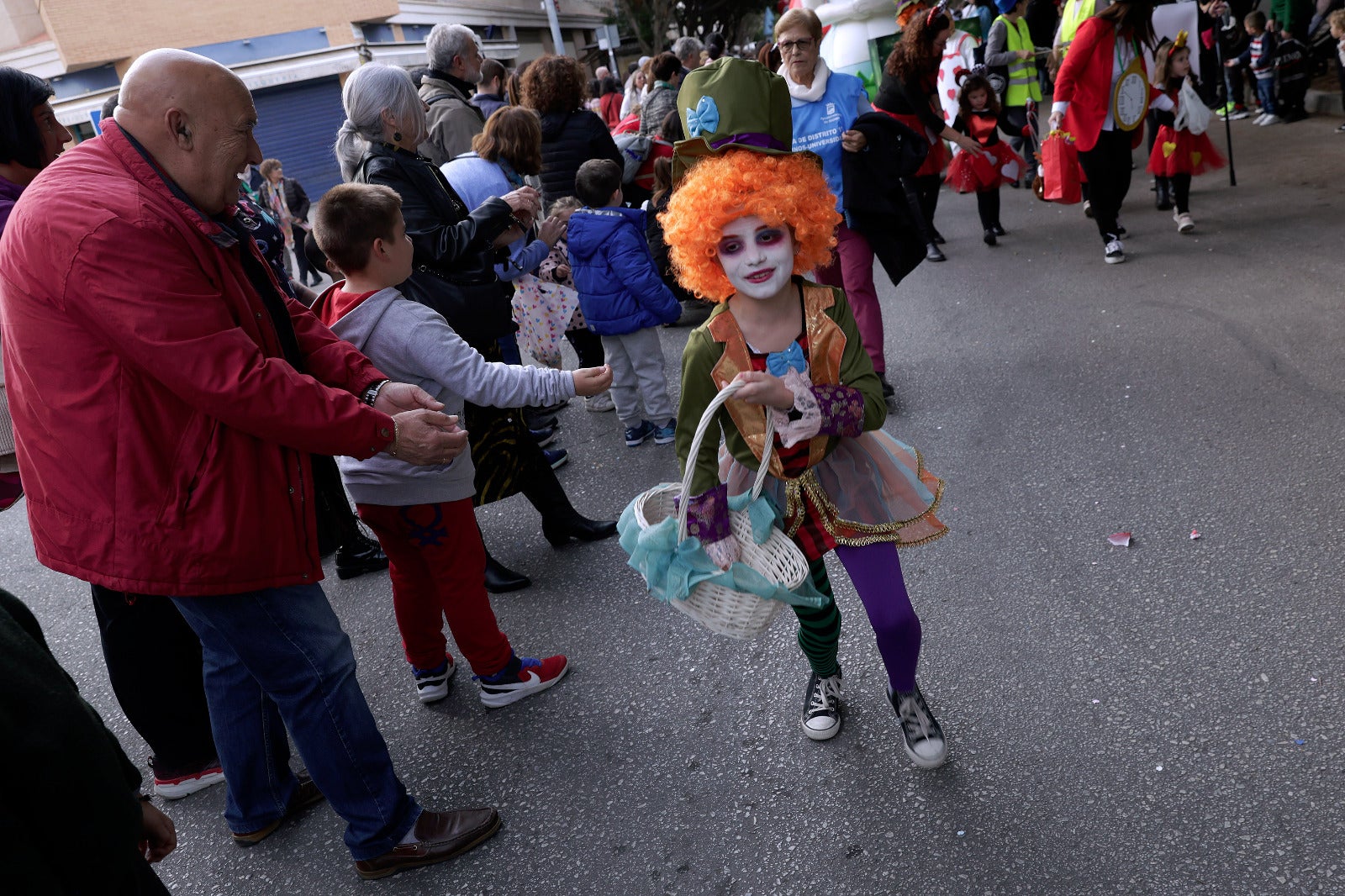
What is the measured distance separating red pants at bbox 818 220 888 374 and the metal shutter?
2207cm

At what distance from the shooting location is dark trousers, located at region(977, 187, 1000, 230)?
8.21 m

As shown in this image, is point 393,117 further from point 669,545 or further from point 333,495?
point 669,545

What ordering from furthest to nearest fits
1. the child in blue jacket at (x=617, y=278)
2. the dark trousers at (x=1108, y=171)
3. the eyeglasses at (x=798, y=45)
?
the dark trousers at (x=1108, y=171)
the child in blue jacket at (x=617, y=278)
the eyeglasses at (x=798, y=45)

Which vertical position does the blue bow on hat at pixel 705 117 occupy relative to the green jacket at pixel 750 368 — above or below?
above

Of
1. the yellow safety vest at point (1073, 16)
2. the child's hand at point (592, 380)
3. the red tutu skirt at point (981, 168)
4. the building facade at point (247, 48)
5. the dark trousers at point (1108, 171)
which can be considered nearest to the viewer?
the child's hand at point (592, 380)

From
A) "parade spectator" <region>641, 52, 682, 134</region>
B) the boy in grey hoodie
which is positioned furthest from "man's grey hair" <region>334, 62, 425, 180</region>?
"parade spectator" <region>641, 52, 682, 134</region>

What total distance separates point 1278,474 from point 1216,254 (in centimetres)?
356

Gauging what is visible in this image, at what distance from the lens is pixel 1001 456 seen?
14.9 feet

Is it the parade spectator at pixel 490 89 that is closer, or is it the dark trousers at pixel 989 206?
the parade spectator at pixel 490 89

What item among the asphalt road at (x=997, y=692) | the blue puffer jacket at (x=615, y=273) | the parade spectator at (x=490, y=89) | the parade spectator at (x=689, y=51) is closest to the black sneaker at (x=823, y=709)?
the asphalt road at (x=997, y=692)

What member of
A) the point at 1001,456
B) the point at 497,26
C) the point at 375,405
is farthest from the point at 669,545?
the point at 497,26

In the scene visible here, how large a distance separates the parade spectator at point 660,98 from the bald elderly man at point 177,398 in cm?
571

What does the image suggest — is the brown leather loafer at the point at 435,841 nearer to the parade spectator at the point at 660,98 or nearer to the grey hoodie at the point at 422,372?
the grey hoodie at the point at 422,372

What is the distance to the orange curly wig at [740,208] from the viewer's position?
7.98ft
